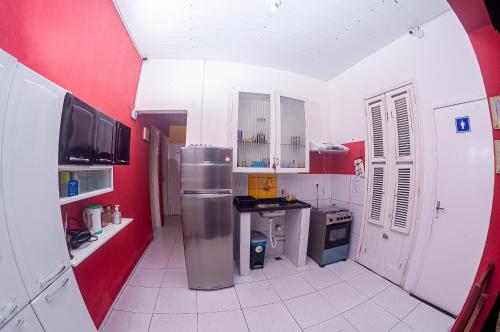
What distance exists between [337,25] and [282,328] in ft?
9.60

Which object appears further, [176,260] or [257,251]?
[176,260]

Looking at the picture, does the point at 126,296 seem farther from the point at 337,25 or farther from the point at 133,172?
the point at 337,25

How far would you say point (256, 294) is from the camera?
5.80 ft

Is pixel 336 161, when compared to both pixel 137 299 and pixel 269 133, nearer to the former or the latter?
pixel 269 133

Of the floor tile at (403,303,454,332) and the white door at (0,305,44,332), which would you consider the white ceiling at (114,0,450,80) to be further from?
the floor tile at (403,303,454,332)

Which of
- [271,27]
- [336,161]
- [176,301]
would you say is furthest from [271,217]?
[271,27]

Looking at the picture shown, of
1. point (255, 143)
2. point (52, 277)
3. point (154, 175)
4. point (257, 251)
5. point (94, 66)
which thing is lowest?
point (257, 251)

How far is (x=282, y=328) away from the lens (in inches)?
55.2

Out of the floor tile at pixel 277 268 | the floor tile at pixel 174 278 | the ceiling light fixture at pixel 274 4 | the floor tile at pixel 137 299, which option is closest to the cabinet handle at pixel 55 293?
the floor tile at pixel 137 299

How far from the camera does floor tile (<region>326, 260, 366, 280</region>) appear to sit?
6.88 ft

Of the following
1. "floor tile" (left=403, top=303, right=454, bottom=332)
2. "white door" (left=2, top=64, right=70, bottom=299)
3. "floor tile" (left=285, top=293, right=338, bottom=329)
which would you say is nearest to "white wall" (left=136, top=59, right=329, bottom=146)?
"white door" (left=2, top=64, right=70, bottom=299)

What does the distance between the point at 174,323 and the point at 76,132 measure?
1633 mm

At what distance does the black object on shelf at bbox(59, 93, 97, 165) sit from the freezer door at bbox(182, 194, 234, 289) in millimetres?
944

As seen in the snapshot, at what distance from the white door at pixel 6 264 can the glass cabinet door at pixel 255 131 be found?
1693mm
